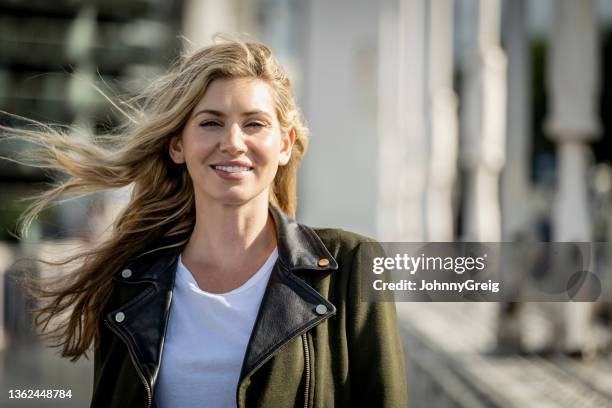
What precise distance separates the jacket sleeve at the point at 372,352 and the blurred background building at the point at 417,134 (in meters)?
0.92

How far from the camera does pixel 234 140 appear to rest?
2.24 meters

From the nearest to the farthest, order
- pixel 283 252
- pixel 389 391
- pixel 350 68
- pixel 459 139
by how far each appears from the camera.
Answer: pixel 389 391, pixel 283 252, pixel 350 68, pixel 459 139

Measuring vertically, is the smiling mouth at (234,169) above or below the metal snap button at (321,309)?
above

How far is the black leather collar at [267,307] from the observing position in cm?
217

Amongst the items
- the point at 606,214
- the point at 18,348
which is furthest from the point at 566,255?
the point at 606,214

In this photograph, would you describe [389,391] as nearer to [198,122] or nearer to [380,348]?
[380,348]

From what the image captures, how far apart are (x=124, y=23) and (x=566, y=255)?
22992 mm

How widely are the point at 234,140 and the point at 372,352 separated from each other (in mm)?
604

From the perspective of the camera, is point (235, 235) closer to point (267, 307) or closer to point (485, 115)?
point (267, 307)

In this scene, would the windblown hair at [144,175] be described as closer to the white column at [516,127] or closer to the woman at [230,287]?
the woman at [230,287]

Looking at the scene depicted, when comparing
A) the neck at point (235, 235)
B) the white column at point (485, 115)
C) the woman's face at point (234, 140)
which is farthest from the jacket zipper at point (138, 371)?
the white column at point (485, 115)

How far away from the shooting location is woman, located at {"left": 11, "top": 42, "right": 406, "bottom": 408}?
2184 millimetres

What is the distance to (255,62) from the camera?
228 cm

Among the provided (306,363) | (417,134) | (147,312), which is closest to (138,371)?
(147,312)
